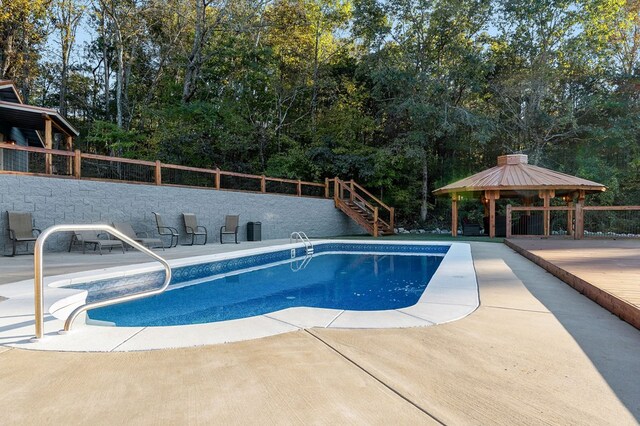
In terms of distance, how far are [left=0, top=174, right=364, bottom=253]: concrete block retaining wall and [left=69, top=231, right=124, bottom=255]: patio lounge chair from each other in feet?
0.96

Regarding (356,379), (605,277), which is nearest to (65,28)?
(356,379)

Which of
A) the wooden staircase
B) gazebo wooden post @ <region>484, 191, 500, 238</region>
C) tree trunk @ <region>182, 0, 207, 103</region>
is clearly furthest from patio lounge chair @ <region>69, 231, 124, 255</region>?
tree trunk @ <region>182, 0, 207, 103</region>

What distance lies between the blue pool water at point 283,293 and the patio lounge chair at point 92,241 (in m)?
3.32

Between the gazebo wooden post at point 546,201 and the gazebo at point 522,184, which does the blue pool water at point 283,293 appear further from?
the gazebo wooden post at point 546,201

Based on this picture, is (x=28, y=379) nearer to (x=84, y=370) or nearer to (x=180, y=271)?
(x=84, y=370)

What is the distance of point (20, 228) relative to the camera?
7.75 meters

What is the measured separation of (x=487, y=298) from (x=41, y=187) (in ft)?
29.6

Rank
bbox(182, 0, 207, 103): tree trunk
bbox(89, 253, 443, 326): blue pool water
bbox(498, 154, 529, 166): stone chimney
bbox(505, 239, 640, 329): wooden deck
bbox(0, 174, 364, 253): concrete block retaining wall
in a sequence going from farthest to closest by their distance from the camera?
bbox(182, 0, 207, 103): tree trunk < bbox(498, 154, 529, 166): stone chimney < bbox(0, 174, 364, 253): concrete block retaining wall < bbox(89, 253, 443, 326): blue pool water < bbox(505, 239, 640, 329): wooden deck

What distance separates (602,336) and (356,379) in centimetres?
204

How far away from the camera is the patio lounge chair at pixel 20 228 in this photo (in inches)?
297

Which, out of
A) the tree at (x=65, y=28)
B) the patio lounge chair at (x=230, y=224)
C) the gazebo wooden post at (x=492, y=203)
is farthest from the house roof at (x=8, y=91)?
the gazebo wooden post at (x=492, y=203)

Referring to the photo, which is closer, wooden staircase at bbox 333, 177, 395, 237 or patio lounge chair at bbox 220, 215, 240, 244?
patio lounge chair at bbox 220, 215, 240, 244

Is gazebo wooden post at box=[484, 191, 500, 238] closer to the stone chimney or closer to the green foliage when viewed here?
the stone chimney

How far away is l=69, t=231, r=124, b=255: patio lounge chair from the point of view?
835cm
